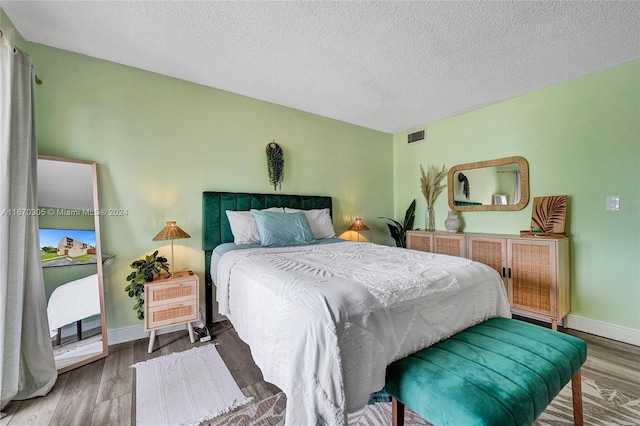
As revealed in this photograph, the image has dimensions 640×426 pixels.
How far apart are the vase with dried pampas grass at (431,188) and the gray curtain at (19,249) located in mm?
4153

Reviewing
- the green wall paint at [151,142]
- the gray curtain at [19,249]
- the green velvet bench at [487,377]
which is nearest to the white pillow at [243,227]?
the green wall paint at [151,142]

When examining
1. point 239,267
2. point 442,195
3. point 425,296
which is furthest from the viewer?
point 442,195

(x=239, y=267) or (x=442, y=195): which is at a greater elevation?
(x=442, y=195)

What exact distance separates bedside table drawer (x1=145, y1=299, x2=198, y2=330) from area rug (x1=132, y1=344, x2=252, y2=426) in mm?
265

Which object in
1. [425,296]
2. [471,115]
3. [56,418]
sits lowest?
[56,418]

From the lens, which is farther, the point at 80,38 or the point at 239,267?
the point at 80,38

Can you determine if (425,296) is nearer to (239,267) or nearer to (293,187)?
(239,267)

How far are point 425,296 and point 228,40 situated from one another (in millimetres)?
2345

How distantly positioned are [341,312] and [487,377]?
648 millimetres

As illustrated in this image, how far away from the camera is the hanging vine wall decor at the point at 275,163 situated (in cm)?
325

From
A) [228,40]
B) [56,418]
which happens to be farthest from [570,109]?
[56,418]

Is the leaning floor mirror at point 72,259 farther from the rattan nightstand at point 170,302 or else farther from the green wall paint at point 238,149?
the rattan nightstand at point 170,302

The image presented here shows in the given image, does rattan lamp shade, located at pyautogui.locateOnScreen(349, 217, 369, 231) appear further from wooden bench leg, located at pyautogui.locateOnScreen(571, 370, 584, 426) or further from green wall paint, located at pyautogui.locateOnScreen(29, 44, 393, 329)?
wooden bench leg, located at pyautogui.locateOnScreen(571, 370, 584, 426)

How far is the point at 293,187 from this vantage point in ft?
11.4
